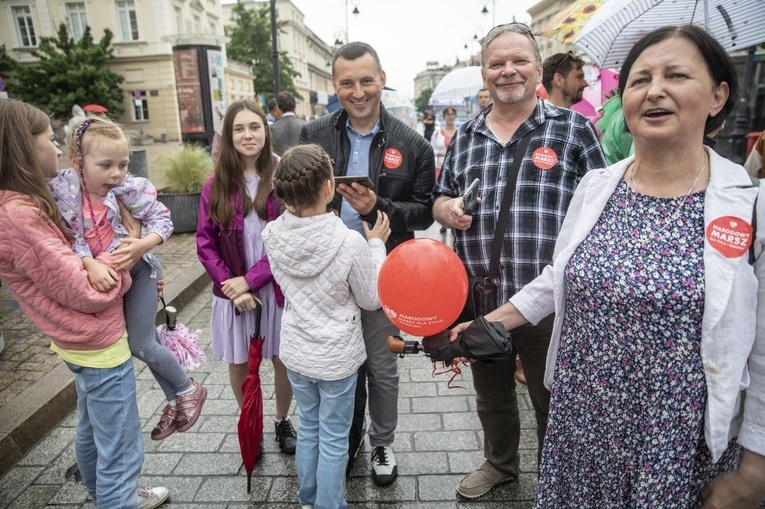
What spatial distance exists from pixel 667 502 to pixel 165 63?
3761 cm

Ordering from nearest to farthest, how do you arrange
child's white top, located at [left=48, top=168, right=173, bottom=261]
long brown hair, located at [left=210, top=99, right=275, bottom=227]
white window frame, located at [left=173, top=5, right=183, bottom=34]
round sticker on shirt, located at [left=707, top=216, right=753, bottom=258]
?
round sticker on shirt, located at [left=707, top=216, right=753, bottom=258]
child's white top, located at [left=48, top=168, right=173, bottom=261]
long brown hair, located at [left=210, top=99, right=275, bottom=227]
white window frame, located at [left=173, top=5, right=183, bottom=34]

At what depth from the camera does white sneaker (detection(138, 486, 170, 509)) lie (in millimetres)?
2484

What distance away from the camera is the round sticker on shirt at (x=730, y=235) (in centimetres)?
127

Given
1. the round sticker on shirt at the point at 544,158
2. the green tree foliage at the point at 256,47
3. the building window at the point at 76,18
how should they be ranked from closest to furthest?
the round sticker on shirt at the point at 544,158, the building window at the point at 76,18, the green tree foliage at the point at 256,47

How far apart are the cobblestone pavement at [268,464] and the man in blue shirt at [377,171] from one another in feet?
0.59

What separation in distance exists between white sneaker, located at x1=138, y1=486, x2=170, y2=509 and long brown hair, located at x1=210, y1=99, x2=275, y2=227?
1452mm

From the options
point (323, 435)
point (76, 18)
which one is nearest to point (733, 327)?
point (323, 435)

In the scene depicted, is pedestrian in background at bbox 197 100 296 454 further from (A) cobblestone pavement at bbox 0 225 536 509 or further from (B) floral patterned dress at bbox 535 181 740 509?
(B) floral patterned dress at bbox 535 181 740 509

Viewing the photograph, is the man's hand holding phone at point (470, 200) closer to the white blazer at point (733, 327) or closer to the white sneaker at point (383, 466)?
the white blazer at point (733, 327)

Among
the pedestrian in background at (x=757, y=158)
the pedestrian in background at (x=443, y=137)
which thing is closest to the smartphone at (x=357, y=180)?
the pedestrian in background at (x=757, y=158)

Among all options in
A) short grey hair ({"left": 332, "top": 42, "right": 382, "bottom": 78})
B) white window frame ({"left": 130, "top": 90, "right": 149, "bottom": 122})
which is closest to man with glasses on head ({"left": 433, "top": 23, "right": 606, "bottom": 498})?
short grey hair ({"left": 332, "top": 42, "right": 382, "bottom": 78})

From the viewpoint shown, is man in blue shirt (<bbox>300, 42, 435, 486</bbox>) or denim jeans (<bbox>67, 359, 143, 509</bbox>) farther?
man in blue shirt (<bbox>300, 42, 435, 486</bbox>)

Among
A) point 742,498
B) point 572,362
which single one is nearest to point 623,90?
point 572,362

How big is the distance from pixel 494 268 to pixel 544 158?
54 centimetres
